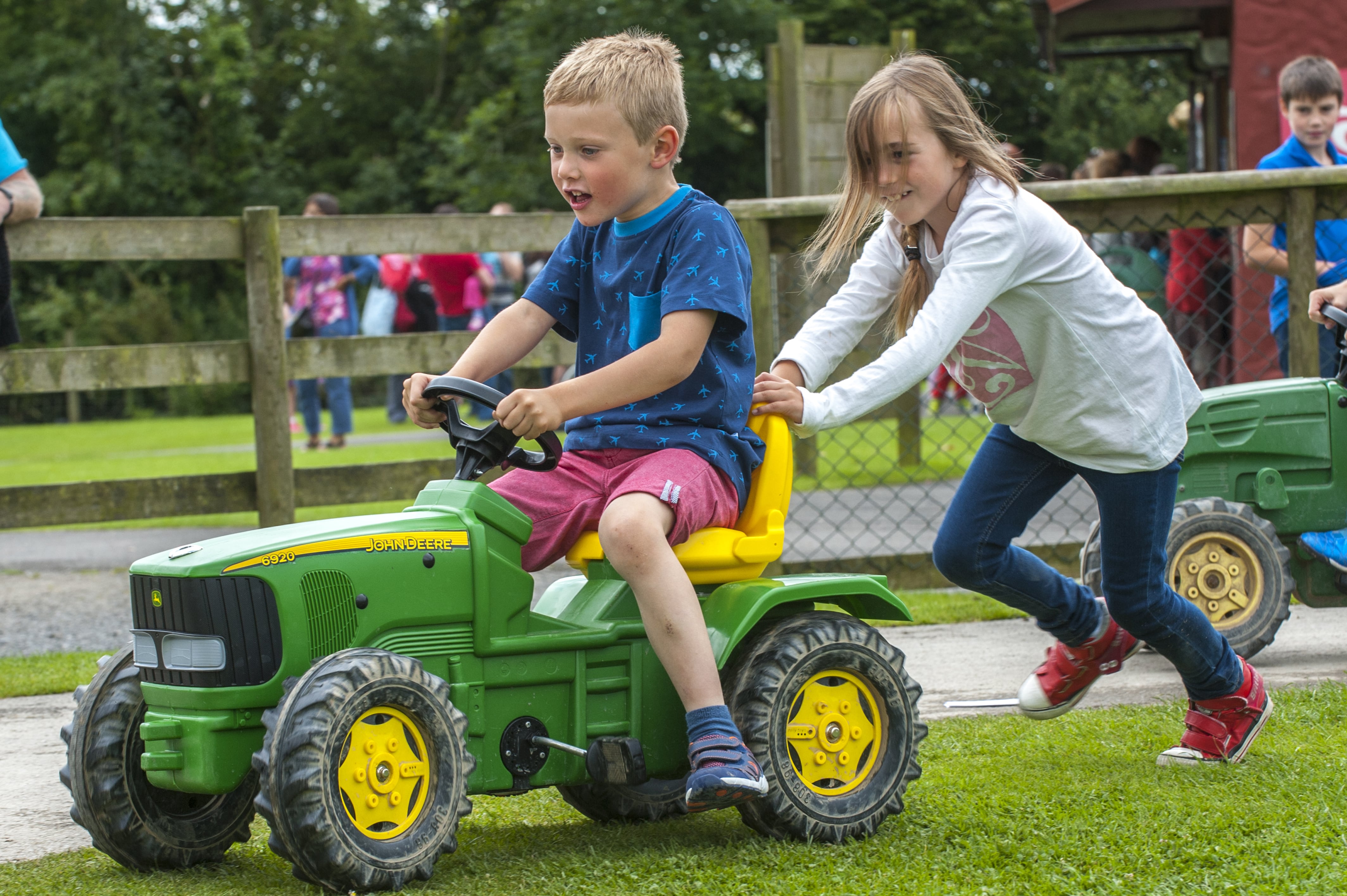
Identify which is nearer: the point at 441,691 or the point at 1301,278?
the point at 441,691

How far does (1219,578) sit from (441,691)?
8.89 ft

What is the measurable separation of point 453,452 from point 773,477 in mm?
6367

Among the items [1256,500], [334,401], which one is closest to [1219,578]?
[1256,500]

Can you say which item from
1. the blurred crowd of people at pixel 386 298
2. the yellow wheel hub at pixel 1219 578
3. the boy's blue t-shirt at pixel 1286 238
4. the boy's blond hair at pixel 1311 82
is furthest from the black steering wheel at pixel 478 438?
the blurred crowd of people at pixel 386 298

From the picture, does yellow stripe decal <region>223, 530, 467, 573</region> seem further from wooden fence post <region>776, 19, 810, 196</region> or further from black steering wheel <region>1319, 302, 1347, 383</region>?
wooden fence post <region>776, 19, 810, 196</region>

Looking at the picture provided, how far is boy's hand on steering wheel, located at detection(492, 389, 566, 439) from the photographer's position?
2.63m

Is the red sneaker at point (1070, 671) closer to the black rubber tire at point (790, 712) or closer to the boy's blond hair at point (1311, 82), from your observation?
the black rubber tire at point (790, 712)

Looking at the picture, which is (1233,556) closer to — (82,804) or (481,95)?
(82,804)

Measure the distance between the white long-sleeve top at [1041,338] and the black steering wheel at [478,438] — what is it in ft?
1.94

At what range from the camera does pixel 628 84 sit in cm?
287

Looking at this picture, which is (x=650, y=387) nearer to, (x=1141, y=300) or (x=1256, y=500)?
(x=1256, y=500)

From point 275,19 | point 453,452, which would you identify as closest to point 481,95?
point 275,19

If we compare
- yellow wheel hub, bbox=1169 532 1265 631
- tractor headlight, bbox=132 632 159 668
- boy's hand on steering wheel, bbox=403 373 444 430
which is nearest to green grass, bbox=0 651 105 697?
tractor headlight, bbox=132 632 159 668

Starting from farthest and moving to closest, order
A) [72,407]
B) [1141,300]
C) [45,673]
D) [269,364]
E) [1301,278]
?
[72,407], [269,364], [1301,278], [1141,300], [45,673]
